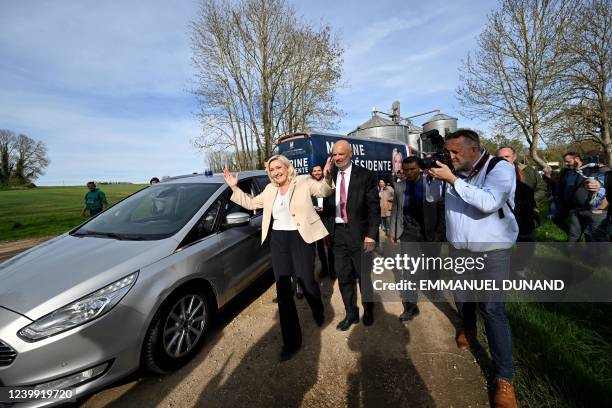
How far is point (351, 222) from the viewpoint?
2.83m

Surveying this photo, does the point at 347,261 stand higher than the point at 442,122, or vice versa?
the point at 442,122

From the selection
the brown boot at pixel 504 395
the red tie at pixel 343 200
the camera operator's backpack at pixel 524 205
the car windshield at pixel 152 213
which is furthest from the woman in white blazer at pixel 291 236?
the camera operator's backpack at pixel 524 205

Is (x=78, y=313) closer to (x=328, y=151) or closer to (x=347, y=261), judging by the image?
(x=347, y=261)

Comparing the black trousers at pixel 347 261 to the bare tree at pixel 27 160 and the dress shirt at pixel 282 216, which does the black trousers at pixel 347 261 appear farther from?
the bare tree at pixel 27 160

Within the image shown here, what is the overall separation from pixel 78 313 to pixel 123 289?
0.28m

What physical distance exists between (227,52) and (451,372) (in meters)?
17.3

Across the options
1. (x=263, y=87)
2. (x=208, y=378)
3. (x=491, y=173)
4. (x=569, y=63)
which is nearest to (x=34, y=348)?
(x=208, y=378)

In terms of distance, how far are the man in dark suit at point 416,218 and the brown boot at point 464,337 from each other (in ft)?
1.81

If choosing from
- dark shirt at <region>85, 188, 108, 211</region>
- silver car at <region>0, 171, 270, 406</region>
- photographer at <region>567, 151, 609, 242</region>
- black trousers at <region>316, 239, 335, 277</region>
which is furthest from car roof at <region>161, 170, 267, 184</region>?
dark shirt at <region>85, 188, 108, 211</region>

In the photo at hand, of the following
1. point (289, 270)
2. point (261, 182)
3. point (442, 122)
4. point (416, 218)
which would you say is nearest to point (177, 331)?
point (289, 270)

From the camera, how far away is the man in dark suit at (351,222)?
2.77m

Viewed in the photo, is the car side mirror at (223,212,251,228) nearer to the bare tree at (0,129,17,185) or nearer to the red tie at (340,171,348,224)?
the red tie at (340,171,348,224)

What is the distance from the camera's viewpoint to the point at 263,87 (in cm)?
1586

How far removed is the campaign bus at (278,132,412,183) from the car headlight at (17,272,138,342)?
7002 millimetres
